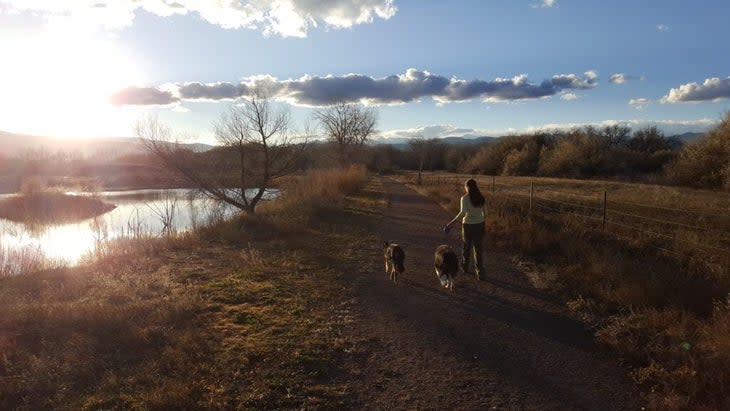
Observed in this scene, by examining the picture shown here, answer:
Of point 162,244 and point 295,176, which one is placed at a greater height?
point 295,176

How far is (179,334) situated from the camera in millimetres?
5895

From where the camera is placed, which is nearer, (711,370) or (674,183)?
(711,370)

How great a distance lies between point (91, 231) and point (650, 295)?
23.0 metres

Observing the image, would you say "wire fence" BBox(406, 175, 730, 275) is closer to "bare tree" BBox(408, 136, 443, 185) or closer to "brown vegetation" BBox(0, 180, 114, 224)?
"brown vegetation" BBox(0, 180, 114, 224)

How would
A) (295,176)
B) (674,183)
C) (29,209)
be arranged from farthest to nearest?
(29,209) → (674,183) → (295,176)

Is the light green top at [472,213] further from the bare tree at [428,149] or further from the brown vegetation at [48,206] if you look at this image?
the bare tree at [428,149]

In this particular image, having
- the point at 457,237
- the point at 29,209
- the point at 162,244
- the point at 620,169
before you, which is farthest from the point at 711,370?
the point at 620,169

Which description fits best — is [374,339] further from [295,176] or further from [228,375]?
[295,176]

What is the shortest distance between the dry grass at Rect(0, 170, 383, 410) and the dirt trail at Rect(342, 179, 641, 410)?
48cm

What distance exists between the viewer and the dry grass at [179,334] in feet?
14.7

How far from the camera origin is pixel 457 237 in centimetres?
1335

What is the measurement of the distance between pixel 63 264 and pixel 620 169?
47449mm

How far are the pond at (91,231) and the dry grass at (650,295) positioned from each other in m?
12.7

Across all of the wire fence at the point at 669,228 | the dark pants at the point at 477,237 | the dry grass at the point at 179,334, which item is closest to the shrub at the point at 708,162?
the wire fence at the point at 669,228
